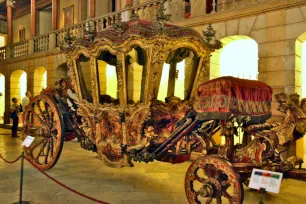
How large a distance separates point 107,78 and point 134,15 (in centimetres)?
117

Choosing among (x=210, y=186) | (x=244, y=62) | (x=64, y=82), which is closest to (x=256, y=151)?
(x=210, y=186)

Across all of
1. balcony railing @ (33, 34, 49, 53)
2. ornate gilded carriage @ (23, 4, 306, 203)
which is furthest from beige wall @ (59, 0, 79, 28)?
ornate gilded carriage @ (23, 4, 306, 203)

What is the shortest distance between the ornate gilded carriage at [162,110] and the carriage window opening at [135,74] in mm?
16

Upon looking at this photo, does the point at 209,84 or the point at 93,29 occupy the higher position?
the point at 93,29

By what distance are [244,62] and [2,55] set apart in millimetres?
15159

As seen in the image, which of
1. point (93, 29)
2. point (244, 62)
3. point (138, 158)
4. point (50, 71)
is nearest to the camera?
point (138, 158)

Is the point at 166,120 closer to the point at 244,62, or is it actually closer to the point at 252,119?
the point at 252,119

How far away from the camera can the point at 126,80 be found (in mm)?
5066

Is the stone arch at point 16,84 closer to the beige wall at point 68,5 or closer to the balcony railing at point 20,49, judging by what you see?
the balcony railing at point 20,49

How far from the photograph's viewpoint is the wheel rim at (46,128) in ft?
19.4

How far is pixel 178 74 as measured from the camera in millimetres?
5824

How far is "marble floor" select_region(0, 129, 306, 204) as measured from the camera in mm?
4625

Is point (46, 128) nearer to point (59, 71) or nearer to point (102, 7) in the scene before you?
point (59, 71)

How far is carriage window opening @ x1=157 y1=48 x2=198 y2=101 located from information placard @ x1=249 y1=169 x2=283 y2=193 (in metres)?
2.49
